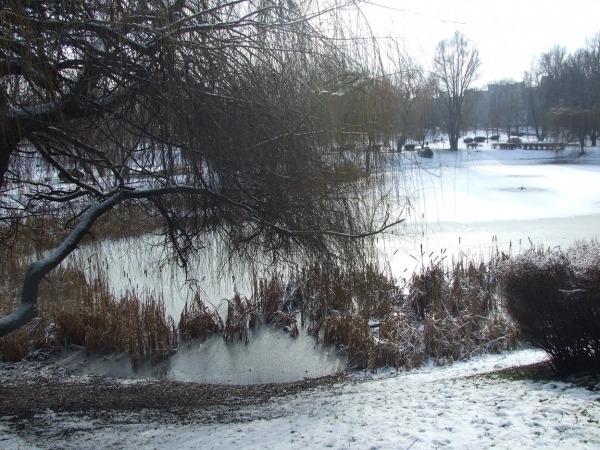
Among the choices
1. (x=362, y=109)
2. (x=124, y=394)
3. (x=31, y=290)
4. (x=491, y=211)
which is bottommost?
(x=124, y=394)

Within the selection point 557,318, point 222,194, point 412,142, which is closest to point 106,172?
point 222,194

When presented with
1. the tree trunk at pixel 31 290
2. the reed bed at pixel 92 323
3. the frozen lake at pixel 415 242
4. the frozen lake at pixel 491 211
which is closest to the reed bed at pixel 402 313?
the frozen lake at pixel 415 242

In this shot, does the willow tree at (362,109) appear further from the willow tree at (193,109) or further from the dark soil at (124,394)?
the dark soil at (124,394)

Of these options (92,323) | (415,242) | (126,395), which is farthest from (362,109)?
(92,323)

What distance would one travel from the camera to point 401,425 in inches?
124

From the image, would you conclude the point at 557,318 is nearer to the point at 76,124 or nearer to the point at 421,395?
the point at 421,395

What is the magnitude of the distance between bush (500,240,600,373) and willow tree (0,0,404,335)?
1.44 metres

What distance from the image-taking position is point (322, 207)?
12.5 ft

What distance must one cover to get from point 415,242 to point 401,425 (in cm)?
461

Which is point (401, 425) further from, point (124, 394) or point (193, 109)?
point (124, 394)

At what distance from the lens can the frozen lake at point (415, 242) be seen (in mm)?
5648

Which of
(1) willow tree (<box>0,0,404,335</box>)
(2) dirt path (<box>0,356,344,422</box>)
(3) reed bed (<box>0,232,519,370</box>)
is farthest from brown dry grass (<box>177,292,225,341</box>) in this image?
(1) willow tree (<box>0,0,404,335</box>)

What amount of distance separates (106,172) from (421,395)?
3.10 meters

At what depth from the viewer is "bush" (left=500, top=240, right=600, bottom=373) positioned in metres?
3.92
